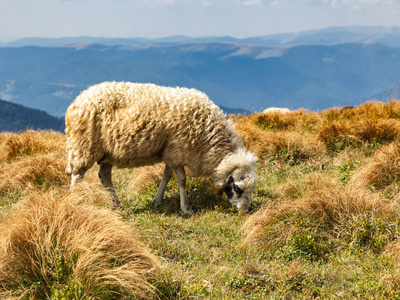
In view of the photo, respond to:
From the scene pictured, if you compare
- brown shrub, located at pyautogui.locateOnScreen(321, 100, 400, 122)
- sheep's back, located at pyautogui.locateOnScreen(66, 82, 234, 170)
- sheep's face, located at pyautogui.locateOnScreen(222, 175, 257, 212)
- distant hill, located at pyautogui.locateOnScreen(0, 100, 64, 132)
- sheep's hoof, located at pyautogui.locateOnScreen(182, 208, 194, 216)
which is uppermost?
sheep's back, located at pyautogui.locateOnScreen(66, 82, 234, 170)

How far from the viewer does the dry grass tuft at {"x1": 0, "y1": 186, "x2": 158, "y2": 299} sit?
11.5ft

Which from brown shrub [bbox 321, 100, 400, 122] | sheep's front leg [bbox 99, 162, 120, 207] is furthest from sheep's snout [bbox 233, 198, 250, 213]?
brown shrub [bbox 321, 100, 400, 122]

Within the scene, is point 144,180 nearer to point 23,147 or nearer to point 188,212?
point 188,212

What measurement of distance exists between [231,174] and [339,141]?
12.8ft

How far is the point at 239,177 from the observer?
6703 millimetres

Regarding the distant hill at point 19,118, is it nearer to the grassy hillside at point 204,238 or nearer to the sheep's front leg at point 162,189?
the sheep's front leg at point 162,189

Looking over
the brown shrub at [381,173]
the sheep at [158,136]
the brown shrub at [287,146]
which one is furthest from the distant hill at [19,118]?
the brown shrub at [381,173]

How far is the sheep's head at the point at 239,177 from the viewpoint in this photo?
21.7 feet

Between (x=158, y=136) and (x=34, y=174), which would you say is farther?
(x=34, y=174)

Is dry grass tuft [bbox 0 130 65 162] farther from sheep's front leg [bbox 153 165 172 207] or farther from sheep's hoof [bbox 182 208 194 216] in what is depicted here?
sheep's hoof [bbox 182 208 194 216]

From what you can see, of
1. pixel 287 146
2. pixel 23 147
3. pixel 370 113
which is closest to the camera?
pixel 287 146

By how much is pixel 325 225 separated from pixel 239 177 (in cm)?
187

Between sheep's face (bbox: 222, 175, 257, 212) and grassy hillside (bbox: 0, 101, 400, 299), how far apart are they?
24 centimetres

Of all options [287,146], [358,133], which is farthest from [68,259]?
[358,133]
